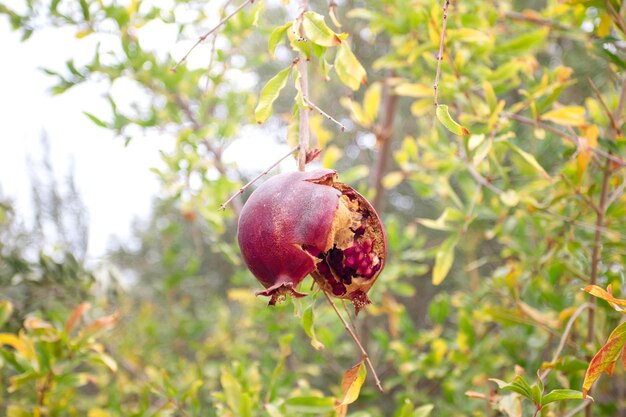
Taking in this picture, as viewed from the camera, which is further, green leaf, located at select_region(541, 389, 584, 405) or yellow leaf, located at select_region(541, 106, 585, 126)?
yellow leaf, located at select_region(541, 106, 585, 126)

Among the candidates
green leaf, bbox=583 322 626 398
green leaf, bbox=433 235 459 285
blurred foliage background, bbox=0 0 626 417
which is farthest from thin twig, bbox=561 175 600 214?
green leaf, bbox=583 322 626 398

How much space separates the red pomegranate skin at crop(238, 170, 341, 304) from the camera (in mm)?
596

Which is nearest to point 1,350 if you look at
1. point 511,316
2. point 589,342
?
point 511,316

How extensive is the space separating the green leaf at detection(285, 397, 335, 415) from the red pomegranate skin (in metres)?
0.52

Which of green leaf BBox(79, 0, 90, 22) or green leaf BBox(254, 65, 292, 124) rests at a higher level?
green leaf BBox(79, 0, 90, 22)

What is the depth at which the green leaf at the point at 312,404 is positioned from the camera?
1.06 metres

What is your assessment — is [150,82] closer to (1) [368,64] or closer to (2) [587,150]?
(2) [587,150]

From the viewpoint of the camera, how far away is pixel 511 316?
Answer: 1172 millimetres

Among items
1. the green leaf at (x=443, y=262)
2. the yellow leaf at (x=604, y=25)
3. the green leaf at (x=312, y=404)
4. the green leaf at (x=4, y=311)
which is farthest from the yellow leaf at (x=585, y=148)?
the green leaf at (x=4, y=311)

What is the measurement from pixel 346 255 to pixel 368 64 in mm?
2332

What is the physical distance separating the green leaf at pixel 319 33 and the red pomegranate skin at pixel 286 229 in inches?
8.2

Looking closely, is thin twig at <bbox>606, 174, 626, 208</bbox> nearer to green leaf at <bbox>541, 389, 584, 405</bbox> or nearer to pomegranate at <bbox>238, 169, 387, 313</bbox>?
green leaf at <bbox>541, 389, 584, 405</bbox>

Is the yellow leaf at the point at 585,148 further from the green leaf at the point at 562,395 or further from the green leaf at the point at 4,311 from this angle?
the green leaf at the point at 4,311

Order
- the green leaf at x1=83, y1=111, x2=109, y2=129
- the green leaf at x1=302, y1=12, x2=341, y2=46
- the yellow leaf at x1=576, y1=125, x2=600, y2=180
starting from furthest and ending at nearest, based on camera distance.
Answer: the green leaf at x1=83, y1=111, x2=109, y2=129 → the yellow leaf at x1=576, y1=125, x2=600, y2=180 → the green leaf at x1=302, y1=12, x2=341, y2=46
